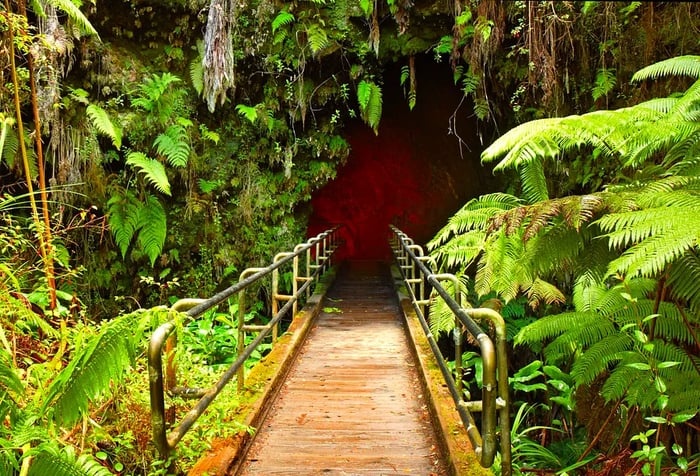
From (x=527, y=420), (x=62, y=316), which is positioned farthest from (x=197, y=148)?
(x=527, y=420)

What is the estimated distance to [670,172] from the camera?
3121 mm

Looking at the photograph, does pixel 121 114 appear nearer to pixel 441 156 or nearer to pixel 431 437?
pixel 431 437

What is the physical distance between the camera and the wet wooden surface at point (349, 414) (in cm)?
288

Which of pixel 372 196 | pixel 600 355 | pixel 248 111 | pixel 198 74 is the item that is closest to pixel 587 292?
pixel 600 355

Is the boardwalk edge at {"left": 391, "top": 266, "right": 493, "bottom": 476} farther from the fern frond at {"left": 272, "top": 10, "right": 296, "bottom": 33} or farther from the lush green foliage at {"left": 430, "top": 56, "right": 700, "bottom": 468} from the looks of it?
the fern frond at {"left": 272, "top": 10, "right": 296, "bottom": 33}

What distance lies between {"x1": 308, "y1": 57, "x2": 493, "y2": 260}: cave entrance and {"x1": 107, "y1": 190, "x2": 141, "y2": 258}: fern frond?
21.8 ft

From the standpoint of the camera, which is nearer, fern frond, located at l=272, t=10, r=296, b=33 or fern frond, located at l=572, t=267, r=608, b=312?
fern frond, located at l=572, t=267, r=608, b=312

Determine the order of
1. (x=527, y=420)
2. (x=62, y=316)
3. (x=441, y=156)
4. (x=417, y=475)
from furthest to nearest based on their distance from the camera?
(x=441, y=156) < (x=527, y=420) < (x=62, y=316) < (x=417, y=475)

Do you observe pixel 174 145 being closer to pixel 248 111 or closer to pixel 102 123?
pixel 102 123

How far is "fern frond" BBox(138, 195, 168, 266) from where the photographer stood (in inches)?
301

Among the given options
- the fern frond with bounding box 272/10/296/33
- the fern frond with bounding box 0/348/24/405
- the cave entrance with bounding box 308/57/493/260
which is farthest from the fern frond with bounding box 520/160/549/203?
the cave entrance with bounding box 308/57/493/260

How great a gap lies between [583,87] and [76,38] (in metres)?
7.75

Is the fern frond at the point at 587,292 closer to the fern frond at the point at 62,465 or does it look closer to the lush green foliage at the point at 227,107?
the lush green foliage at the point at 227,107

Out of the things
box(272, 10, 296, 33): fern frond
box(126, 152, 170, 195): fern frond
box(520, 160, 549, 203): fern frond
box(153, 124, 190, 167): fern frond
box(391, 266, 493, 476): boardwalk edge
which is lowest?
box(391, 266, 493, 476): boardwalk edge
